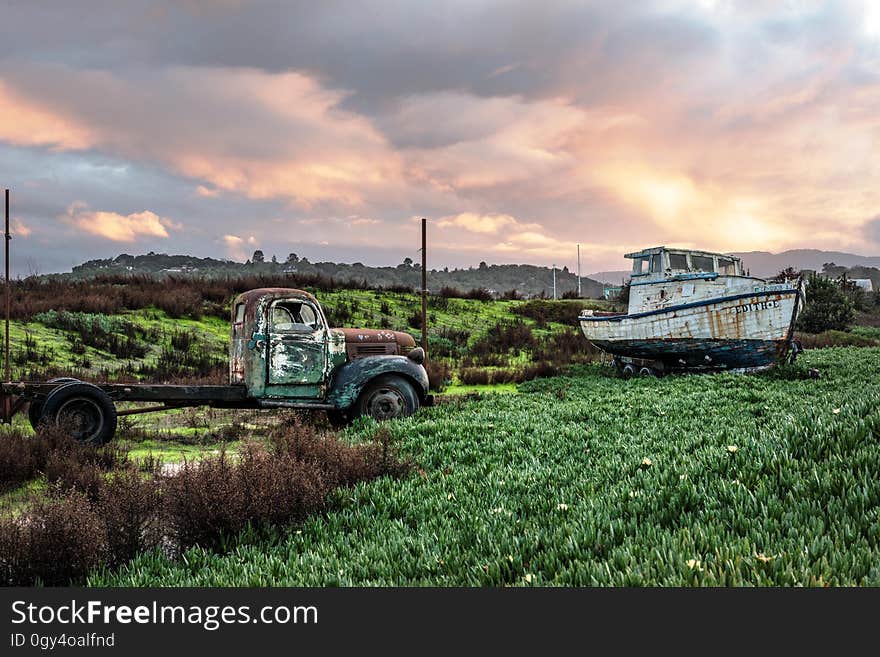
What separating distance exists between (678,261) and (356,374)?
14.1 meters

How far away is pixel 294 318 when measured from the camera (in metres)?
10.3

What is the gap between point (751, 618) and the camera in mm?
2871

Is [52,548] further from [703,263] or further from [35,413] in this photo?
[703,263]

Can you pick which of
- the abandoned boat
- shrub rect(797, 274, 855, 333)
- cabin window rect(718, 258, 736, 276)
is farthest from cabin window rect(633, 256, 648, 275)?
shrub rect(797, 274, 855, 333)

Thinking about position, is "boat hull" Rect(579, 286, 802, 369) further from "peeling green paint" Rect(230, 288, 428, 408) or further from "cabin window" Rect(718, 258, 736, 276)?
"peeling green paint" Rect(230, 288, 428, 408)

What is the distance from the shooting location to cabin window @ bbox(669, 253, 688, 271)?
790 inches

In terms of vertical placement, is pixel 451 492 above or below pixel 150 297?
below

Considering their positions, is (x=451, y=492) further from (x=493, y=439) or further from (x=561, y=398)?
(x=561, y=398)

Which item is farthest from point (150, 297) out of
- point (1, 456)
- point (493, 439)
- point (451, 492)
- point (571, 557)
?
point (571, 557)

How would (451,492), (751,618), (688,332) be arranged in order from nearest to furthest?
(751,618)
(451,492)
(688,332)

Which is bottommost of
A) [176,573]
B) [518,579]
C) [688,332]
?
[176,573]

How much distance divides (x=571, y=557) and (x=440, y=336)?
24.6m

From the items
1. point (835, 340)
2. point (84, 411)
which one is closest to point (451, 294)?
point (835, 340)

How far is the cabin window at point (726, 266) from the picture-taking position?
20.6 m
